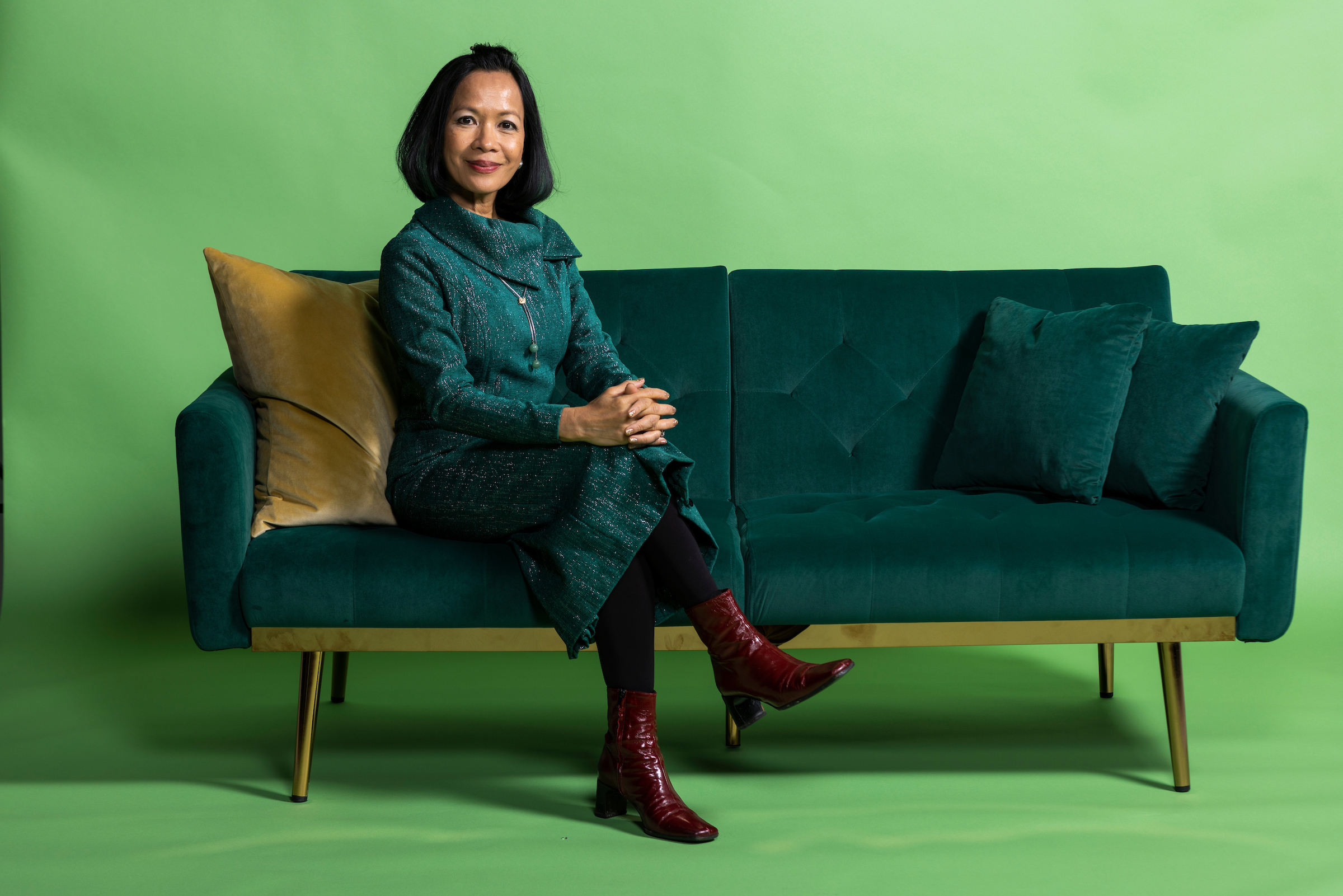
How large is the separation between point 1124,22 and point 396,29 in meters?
1.94

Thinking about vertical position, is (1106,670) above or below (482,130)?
below

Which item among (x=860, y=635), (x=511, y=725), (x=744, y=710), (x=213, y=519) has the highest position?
(x=213, y=519)

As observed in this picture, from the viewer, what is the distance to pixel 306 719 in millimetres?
2135

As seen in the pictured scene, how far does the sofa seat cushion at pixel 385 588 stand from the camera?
81.1 inches

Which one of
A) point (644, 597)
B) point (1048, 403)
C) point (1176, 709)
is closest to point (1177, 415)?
point (1048, 403)

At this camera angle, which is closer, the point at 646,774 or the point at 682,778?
the point at 646,774

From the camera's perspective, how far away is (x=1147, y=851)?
193cm

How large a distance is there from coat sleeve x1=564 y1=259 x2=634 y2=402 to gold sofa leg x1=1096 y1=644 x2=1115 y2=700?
119cm

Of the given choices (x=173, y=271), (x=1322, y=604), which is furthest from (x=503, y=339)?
(x=1322, y=604)

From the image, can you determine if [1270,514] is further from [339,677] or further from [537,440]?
[339,677]

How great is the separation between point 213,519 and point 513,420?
518 millimetres

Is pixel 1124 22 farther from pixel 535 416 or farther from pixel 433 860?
pixel 433 860

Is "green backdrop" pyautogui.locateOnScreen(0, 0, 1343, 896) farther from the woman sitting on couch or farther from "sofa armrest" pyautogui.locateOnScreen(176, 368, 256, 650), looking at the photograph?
"sofa armrest" pyautogui.locateOnScreen(176, 368, 256, 650)

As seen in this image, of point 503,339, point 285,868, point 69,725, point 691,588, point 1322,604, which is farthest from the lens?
point 1322,604
